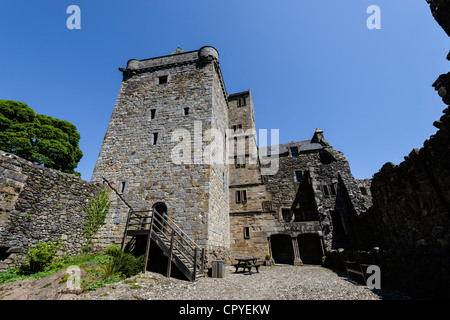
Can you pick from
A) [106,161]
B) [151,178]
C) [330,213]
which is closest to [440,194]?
[330,213]

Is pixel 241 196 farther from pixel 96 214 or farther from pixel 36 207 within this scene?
pixel 36 207

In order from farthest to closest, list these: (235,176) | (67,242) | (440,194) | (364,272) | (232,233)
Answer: (235,176), (232,233), (67,242), (364,272), (440,194)

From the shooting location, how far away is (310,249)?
1612cm

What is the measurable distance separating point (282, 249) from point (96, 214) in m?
14.9

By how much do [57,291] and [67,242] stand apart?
5.22 m

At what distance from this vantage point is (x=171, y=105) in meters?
12.8

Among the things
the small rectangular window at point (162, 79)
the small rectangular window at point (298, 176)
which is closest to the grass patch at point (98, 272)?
the small rectangular window at point (162, 79)

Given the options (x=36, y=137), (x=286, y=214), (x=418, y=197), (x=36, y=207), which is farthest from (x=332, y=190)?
(x=36, y=137)

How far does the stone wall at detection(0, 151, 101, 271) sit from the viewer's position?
22.0 feet

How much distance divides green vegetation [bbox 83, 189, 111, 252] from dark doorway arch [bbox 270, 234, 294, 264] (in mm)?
13647

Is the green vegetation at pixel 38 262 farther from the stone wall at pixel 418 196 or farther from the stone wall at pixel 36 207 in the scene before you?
the stone wall at pixel 418 196

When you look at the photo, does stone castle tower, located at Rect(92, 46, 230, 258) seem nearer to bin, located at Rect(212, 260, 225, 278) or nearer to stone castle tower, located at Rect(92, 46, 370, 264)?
stone castle tower, located at Rect(92, 46, 370, 264)

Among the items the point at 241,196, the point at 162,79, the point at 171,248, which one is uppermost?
the point at 162,79

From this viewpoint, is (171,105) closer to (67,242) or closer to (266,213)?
(67,242)
